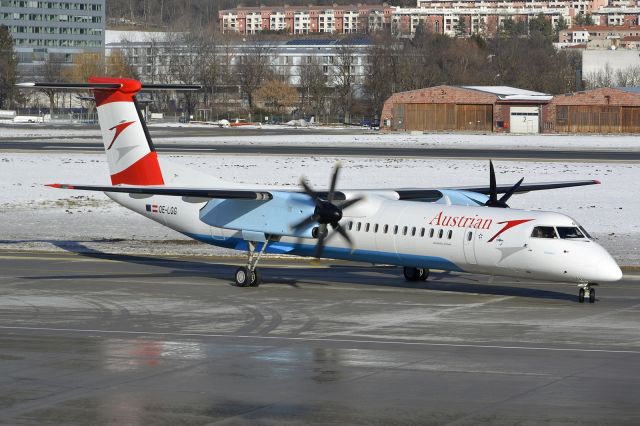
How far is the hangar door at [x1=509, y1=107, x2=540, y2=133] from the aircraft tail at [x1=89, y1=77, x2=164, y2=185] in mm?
92481

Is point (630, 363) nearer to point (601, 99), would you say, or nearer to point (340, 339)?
point (340, 339)

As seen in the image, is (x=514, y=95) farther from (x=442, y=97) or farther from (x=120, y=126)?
(x=120, y=126)

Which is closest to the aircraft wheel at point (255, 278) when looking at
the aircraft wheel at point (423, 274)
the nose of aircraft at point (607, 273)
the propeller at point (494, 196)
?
the aircraft wheel at point (423, 274)

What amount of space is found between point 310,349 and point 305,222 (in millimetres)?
8209

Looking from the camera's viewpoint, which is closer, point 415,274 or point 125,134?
point 415,274

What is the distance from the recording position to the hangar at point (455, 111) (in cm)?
12450

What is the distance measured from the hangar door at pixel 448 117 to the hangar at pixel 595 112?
23.6 ft

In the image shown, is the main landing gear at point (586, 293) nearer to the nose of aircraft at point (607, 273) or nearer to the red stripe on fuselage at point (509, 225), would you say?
the nose of aircraft at point (607, 273)

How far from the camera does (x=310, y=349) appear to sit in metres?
23.3

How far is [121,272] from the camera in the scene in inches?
1371

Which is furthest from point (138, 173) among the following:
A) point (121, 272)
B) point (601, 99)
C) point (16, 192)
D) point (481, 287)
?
point (601, 99)

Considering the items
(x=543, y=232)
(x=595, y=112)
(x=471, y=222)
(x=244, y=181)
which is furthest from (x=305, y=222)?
(x=595, y=112)

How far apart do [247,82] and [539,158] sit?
11745cm

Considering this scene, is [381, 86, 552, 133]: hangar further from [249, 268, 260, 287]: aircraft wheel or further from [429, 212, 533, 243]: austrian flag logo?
[429, 212, 533, 243]: austrian flag logo
